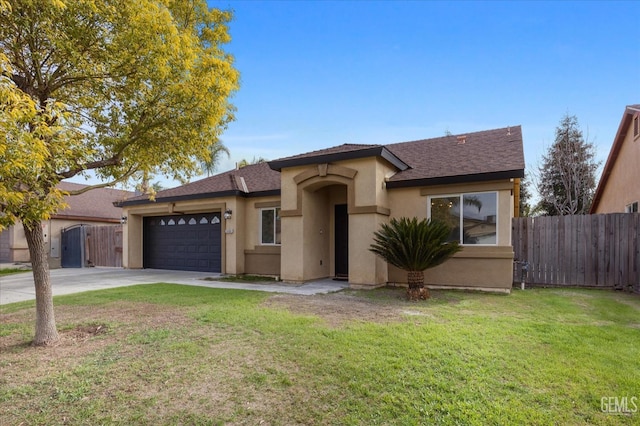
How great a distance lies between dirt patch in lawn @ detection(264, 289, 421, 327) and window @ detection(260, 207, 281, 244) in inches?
171

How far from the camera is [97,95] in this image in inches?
236

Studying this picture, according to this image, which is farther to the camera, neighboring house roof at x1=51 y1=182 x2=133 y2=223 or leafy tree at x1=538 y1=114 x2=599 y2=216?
leafy tree at x1=538 y1=114 x2=599 y2=216

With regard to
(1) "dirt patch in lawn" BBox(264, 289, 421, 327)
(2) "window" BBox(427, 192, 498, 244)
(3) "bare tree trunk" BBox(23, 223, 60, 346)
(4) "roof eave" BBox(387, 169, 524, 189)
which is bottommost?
(1) "dirt patch in lawn" BBox(264, 289, 421, 327)

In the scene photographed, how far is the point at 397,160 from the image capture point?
1084 cm

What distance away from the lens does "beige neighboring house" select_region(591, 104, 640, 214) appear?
483 inches

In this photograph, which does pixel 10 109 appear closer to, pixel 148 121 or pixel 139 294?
pixel 148 121

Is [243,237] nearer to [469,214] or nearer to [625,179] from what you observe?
[469,214]

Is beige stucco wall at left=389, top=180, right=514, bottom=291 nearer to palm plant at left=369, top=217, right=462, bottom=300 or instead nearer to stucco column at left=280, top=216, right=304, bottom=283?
palm plant at left=369, top=217, right=462, bottom=300

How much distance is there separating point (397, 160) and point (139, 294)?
8.09m

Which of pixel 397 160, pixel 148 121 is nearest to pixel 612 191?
pixel 397 160

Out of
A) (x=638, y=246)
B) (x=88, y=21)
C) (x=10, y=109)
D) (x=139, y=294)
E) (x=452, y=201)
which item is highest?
(x=88, y=21)

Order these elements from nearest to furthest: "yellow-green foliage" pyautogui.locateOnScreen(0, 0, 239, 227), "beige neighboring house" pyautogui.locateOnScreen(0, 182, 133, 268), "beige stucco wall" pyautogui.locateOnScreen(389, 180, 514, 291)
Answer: "yellow-green foliage" pyautogui.locateOnScreen(0, 0, 239, 227), "beige stucco wall" pyautogui.locateOnScreen(389, 180, 514, 291), "beige neighboring house" pyautogui.locateOnScreen(0, 182, 133, 268)
